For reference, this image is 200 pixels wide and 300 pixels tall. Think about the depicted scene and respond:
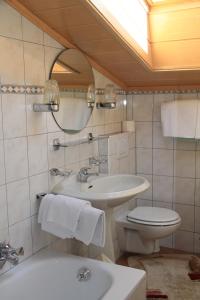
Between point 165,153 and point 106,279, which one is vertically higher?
point 165,153

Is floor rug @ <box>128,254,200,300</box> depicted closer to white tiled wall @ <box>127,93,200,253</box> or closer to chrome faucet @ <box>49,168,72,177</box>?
white tiled wall @ <box>127,93,200,253</box>

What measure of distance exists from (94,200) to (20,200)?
478 mm

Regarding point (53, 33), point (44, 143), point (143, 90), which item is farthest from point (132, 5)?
point (44, 143)

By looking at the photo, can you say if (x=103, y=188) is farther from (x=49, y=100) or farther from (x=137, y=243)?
(x=49, y=100)

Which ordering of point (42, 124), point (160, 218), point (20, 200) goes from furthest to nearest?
point (160, 218) → point (42, 124) → point (20, 200)

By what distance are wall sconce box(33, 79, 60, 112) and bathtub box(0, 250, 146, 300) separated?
94 centimetres

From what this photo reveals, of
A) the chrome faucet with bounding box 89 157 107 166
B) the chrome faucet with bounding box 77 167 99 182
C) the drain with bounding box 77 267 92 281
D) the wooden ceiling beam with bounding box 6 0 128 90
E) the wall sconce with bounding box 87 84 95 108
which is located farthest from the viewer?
the chrome faucet with bounding box 89 157 107 166

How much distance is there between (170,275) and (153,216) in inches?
19.8

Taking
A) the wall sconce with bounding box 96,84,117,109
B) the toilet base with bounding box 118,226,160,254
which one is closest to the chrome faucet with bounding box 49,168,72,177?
the wall sconce with bounding box 96,84,117,109

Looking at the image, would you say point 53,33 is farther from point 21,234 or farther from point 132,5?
point 21,234

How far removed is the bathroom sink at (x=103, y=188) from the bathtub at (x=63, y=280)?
0.39 m

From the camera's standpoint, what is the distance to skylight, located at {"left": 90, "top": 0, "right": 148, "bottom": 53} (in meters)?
2.15

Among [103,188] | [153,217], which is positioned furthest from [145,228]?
[103,188]

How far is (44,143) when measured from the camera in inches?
88.5
